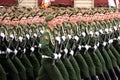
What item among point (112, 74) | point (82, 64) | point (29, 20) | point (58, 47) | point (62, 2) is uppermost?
point (29, 20)

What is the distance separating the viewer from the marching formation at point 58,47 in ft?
25.9

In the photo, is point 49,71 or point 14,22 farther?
point 14,22

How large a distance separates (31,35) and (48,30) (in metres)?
1.86

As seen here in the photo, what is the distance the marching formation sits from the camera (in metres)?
7.90

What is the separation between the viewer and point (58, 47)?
26.4ft

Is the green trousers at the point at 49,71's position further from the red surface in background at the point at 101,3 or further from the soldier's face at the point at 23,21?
the red surface in background at the point at 101,3

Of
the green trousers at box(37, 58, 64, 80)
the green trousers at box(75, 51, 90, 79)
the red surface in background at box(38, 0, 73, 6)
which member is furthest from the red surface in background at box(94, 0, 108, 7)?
the green trousers at box(37, 58, 64, 80)

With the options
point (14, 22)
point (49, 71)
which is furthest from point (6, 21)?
point (49, 71)

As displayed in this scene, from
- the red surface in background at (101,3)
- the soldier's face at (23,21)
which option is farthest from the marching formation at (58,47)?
the red surface in background at (101,3)

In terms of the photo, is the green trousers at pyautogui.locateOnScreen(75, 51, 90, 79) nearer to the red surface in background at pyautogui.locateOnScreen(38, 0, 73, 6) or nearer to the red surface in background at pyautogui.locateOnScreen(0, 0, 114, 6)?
the red surface in background at pyautogui.locateOnScreen(38, 0, 73, 6)

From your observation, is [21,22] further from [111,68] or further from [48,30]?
[111,68]

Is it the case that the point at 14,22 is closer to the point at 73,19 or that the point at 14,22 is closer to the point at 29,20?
the point at 29,20

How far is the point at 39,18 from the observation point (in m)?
10.2

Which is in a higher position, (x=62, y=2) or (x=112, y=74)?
(x=112, y=74)
